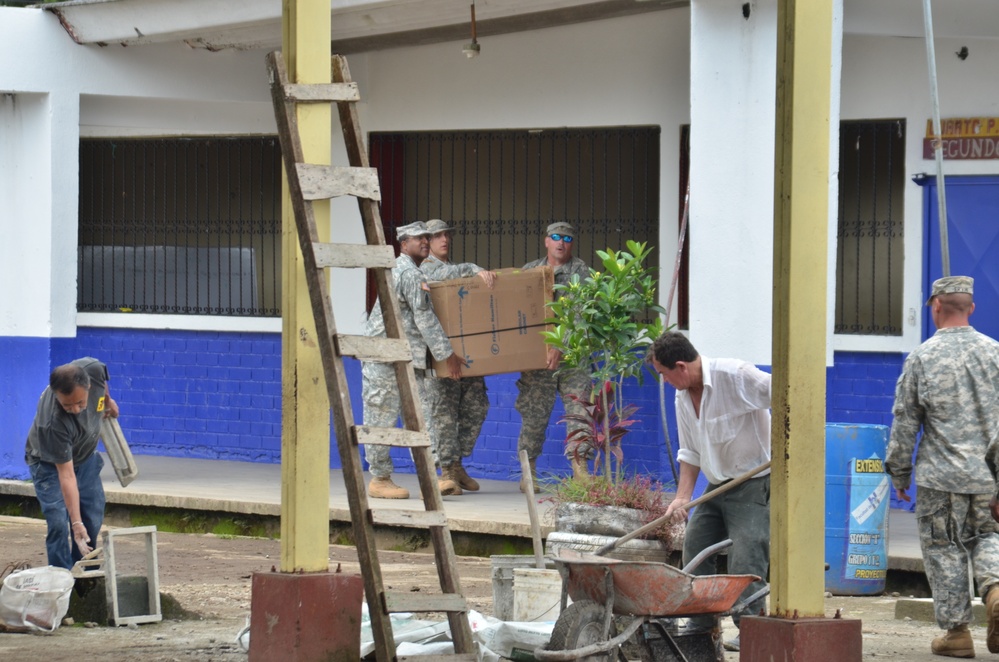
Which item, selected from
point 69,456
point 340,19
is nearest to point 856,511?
point 69,456

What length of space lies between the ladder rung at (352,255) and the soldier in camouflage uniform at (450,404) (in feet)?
15.1

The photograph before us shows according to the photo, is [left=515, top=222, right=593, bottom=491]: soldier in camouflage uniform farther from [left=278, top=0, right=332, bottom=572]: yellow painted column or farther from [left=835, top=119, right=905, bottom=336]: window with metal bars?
[left=278, top=0, right=332, bottom=572]: yellow painted column

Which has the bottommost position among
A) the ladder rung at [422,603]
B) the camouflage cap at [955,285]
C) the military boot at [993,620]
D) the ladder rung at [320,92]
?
the military boot at [993,620]

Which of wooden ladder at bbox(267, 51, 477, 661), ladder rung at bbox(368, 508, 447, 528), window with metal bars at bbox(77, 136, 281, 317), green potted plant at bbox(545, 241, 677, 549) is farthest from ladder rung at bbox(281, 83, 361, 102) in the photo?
window with metal bars at bbox(77, 136, 281, 317)

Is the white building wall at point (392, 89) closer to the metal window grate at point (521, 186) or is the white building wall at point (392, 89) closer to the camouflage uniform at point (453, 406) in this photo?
the metal window grate at point (521, 186)

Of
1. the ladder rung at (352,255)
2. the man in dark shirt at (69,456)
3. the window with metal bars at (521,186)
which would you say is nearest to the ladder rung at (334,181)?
the ladder rung at (352,255)

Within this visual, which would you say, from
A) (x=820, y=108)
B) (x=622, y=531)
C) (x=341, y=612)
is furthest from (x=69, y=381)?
(x=820, y=108)

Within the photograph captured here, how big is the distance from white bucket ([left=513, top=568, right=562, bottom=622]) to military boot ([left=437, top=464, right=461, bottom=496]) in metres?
4.07

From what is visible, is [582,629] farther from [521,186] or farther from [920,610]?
[521,186]

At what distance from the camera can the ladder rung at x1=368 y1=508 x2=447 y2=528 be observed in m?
6.39

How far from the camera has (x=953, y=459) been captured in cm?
768

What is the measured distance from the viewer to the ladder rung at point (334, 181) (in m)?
6.55

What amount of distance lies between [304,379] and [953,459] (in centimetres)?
331

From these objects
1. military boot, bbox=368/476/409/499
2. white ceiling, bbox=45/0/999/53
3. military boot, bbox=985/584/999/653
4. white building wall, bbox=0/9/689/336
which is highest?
white ceiling, bbox=45/0/999/53
